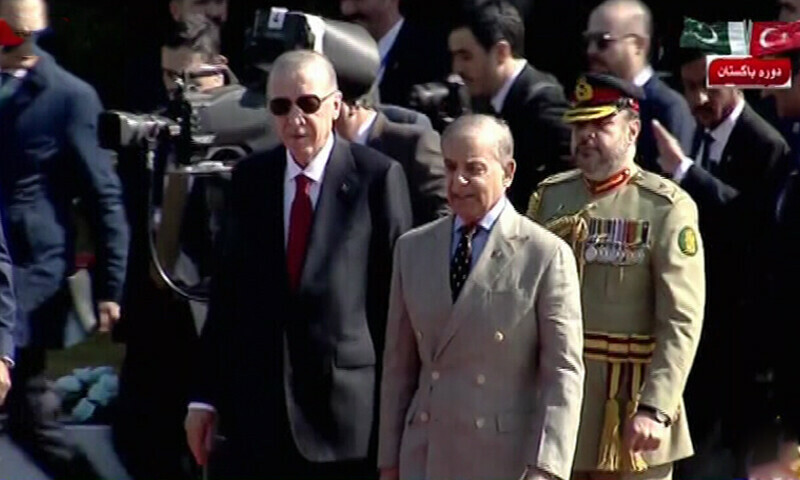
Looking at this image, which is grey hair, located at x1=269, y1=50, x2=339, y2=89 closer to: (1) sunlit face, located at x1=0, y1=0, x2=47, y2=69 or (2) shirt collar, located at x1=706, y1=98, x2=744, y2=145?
(2) shirt collar, located at x1=706, y1=98, x2=744, y2=145

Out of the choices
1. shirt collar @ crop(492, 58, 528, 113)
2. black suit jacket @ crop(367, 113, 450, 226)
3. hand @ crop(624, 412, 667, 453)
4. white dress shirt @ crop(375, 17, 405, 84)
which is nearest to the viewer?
hand @ crop(624, 412, 667, 453)

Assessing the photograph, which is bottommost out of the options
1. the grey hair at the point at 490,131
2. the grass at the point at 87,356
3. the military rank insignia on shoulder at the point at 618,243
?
the grass at the point at 87,356

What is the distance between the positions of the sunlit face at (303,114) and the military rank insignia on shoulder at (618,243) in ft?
2.81

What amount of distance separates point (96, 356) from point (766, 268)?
16.5 ft

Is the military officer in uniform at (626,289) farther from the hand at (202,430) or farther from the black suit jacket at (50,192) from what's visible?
the black suit jacket at (50,192)

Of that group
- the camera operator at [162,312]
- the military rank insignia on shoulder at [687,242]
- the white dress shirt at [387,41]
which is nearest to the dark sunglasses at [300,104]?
the military rank insignia on shoulder at [687,242]

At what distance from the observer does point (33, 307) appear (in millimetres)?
8430

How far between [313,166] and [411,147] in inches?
28.7

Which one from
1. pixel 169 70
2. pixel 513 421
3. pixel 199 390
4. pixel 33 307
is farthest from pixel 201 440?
pixel 169 70

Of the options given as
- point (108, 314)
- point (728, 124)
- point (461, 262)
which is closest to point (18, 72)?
point (108, 314)

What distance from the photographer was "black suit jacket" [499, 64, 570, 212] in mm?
8078

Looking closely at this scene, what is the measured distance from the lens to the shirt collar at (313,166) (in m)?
6.84

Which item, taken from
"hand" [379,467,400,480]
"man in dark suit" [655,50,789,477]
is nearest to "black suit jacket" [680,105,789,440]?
"man in dark suit" [655,50,789,477]

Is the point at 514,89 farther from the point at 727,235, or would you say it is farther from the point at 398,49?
the point at 398,49
